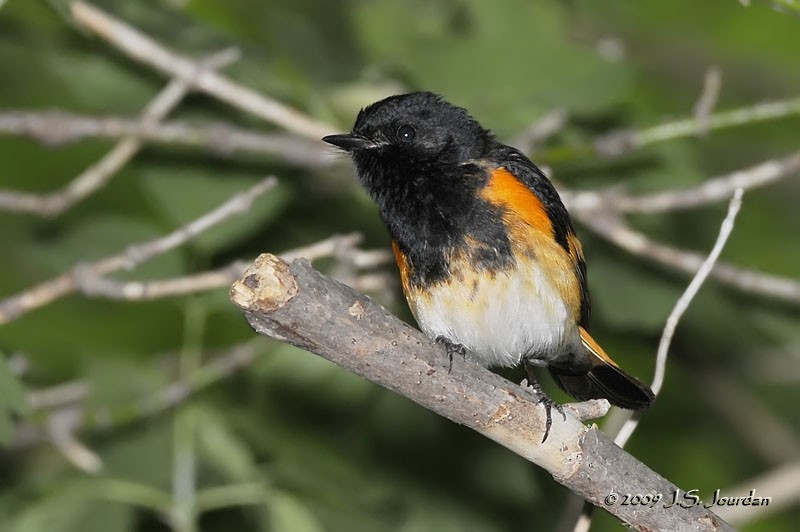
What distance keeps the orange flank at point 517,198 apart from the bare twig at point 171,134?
934mm

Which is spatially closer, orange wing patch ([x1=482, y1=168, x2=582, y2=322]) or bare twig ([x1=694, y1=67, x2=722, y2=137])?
orange wing patch ([x1=482, y1=168, x2=582, y2=322])

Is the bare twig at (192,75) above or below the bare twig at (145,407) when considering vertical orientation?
above

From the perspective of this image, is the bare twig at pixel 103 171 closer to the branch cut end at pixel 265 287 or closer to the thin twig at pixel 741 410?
the branch cut end at pixel 265 287

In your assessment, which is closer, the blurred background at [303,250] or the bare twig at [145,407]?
the blurred background at [303,250]

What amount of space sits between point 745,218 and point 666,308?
97 cm

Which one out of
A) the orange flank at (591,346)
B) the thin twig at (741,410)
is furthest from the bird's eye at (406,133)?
the thin twig at (741,410)

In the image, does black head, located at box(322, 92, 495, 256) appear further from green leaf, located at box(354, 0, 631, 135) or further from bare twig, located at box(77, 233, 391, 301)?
green leaf, located at box(354, 0, 631, 135)

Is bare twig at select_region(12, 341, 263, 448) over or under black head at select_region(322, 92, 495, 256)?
under

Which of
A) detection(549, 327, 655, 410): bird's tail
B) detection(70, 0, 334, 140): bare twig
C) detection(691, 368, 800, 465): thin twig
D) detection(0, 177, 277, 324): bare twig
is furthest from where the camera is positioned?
detection(691, 368, 800, 465): thin twig

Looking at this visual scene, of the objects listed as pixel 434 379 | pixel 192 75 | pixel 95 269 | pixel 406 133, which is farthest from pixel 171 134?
pixel 434 379

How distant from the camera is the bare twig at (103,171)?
430 centimetres

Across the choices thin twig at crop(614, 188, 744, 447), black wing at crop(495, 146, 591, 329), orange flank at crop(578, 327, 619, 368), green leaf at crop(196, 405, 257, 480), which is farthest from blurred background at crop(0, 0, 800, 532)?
thin twig at crop(614, 188, 744, 447)

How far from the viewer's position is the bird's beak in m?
3.73

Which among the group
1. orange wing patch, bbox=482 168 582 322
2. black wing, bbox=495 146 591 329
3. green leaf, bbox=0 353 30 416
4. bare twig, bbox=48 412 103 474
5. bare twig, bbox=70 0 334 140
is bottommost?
green leaf, bbox=0 353 30 416
